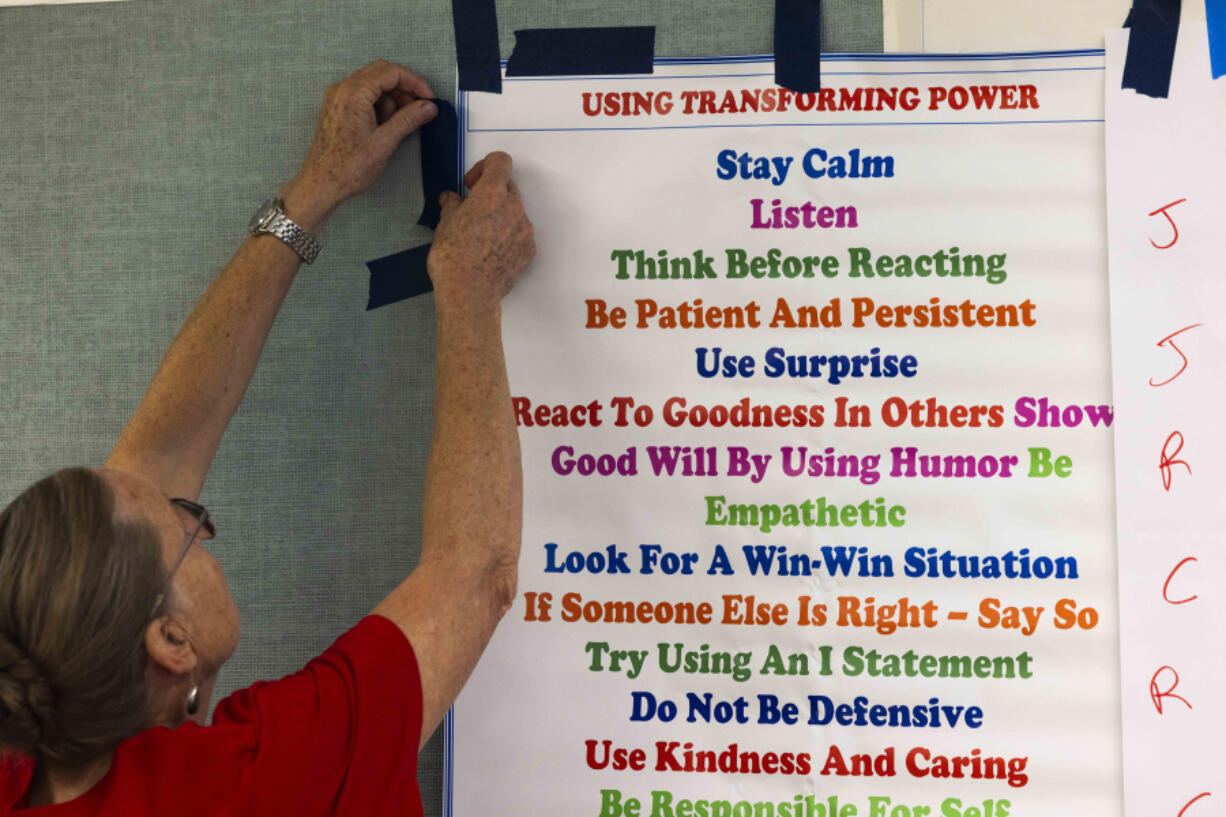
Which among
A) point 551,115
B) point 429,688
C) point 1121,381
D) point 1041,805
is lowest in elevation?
point 1041,805

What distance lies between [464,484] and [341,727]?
0.26m

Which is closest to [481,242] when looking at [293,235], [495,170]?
[495,170]

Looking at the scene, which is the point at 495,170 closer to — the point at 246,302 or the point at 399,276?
the point at 399,276

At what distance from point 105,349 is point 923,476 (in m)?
1.10

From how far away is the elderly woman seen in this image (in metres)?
0.73

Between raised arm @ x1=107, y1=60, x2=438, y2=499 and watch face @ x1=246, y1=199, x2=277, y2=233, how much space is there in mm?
14

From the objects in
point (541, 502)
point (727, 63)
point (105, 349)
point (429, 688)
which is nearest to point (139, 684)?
point (429, 688)

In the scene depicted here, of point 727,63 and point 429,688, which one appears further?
point 727,63

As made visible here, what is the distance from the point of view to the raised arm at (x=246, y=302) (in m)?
1.06

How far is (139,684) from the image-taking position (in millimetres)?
767

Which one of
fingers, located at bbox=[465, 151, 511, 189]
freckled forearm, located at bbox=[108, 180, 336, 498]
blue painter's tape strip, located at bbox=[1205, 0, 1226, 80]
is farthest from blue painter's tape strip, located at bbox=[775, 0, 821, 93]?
freckled forearm, located at bbox=[108, 180, 336, 498]

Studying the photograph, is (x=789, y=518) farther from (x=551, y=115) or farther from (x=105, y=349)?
(x=105, y=349)

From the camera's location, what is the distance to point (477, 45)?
3.89ft

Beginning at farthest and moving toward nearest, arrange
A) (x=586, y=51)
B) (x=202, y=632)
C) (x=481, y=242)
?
(x=586, y=51)
(x=481, y=242)
(x=202, y=632)
